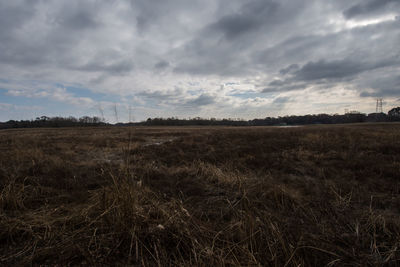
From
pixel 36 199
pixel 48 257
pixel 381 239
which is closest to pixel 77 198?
pixel 36 199

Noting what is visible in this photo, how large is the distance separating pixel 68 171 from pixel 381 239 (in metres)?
9.12

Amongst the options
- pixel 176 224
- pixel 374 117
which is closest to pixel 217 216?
pixel 176 224

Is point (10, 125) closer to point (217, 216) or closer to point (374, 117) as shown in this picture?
point (217, 216)

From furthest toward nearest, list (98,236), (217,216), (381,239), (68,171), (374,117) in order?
1. (374,117)
2. (68,171)
3. (217,216)
4. (381,239)
5. (98,236)

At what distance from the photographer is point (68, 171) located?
22.8 ft

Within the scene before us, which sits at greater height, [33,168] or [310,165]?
[33,168]

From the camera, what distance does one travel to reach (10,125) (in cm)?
9006

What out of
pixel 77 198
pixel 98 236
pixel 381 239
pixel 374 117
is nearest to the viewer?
pixel 98 236

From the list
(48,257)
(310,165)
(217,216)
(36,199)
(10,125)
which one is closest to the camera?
(48,257)

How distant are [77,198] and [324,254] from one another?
4995mm

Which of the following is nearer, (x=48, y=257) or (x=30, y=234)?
(x=48, y=257)

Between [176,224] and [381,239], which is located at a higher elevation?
[176,224]

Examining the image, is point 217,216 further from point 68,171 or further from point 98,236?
point 68,171

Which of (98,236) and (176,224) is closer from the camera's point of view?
(98,236)
